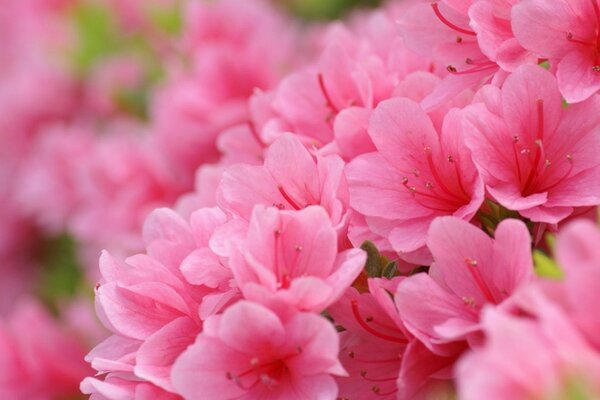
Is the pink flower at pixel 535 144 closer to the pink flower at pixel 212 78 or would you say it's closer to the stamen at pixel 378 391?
the stamen at pixel 378 391

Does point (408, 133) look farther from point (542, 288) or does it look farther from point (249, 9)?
point (249, 9)

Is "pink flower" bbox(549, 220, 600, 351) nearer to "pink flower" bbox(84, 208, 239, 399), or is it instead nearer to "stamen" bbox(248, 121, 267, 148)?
"pink flower" bbox(84, 208, 239, 399)

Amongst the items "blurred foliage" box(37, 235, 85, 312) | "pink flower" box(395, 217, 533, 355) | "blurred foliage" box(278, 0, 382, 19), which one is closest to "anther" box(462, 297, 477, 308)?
"pink flower" box(395, 217, 533, 355)

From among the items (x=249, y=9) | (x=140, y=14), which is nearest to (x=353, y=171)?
(x=249, y=9)

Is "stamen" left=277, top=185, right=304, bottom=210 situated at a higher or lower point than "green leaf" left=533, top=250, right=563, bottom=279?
higher

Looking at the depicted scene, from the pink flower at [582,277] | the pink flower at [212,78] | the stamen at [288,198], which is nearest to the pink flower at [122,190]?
the pink flower at [212,78]
